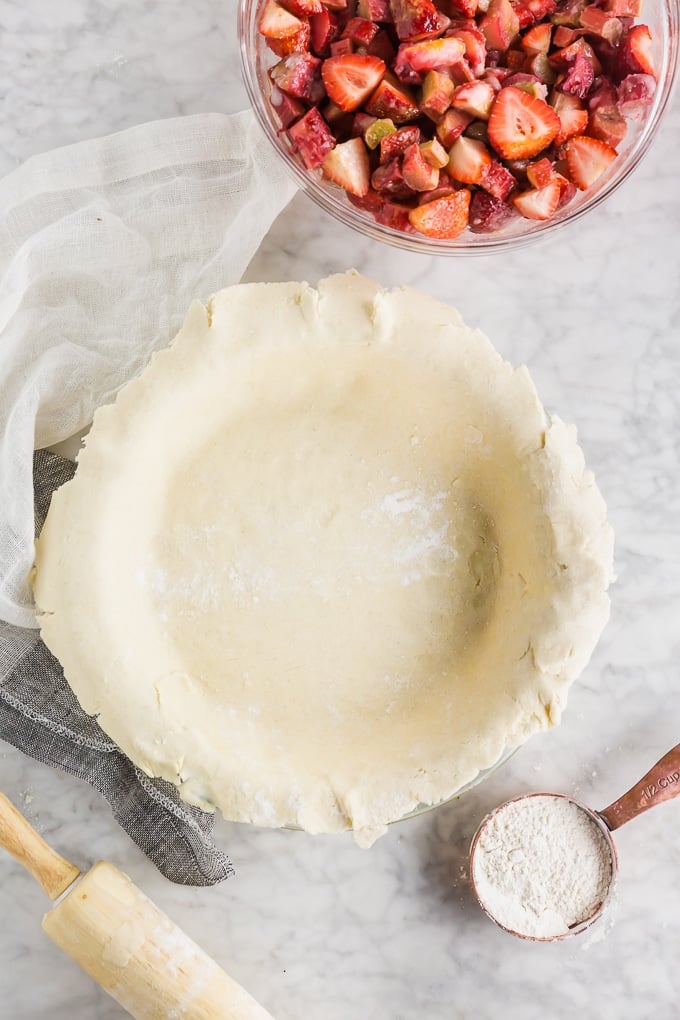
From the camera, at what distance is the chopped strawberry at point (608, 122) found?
1271 mm

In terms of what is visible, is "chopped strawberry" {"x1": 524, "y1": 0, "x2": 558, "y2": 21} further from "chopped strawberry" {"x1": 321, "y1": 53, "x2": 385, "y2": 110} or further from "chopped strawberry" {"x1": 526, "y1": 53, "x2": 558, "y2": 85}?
"chopped strawberry" {"x1": 321, "y1": 53, "x2": 385, "y2": 110}

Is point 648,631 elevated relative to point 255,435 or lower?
lower

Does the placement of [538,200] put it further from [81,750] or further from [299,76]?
[81,750]

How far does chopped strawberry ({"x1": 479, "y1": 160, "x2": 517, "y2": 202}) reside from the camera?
1.25 metres

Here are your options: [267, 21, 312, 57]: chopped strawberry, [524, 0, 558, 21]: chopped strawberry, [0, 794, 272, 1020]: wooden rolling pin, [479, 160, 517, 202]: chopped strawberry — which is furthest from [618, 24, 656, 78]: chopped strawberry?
[0, 794, 272, 1020]: wooden rolling pin

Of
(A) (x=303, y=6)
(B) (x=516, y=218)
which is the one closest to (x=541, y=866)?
(B) (x=516, y=218)

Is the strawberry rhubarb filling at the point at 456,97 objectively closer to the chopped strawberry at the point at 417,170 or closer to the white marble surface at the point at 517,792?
the chopped strawberry at the point at 417,170

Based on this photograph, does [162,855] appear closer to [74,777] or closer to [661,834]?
[74,777]

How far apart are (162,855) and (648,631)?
33.8 inches

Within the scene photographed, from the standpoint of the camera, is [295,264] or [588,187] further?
[295,264]

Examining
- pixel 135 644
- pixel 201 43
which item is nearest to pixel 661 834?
pixel 135 644

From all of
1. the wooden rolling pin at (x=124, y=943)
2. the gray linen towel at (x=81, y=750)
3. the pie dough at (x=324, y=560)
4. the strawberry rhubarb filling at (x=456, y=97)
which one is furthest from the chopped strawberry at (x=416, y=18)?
the wooden rolling pin at (x=124, y=943)

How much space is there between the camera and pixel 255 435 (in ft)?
4.37

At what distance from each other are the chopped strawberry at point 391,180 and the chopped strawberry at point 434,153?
35 mm
